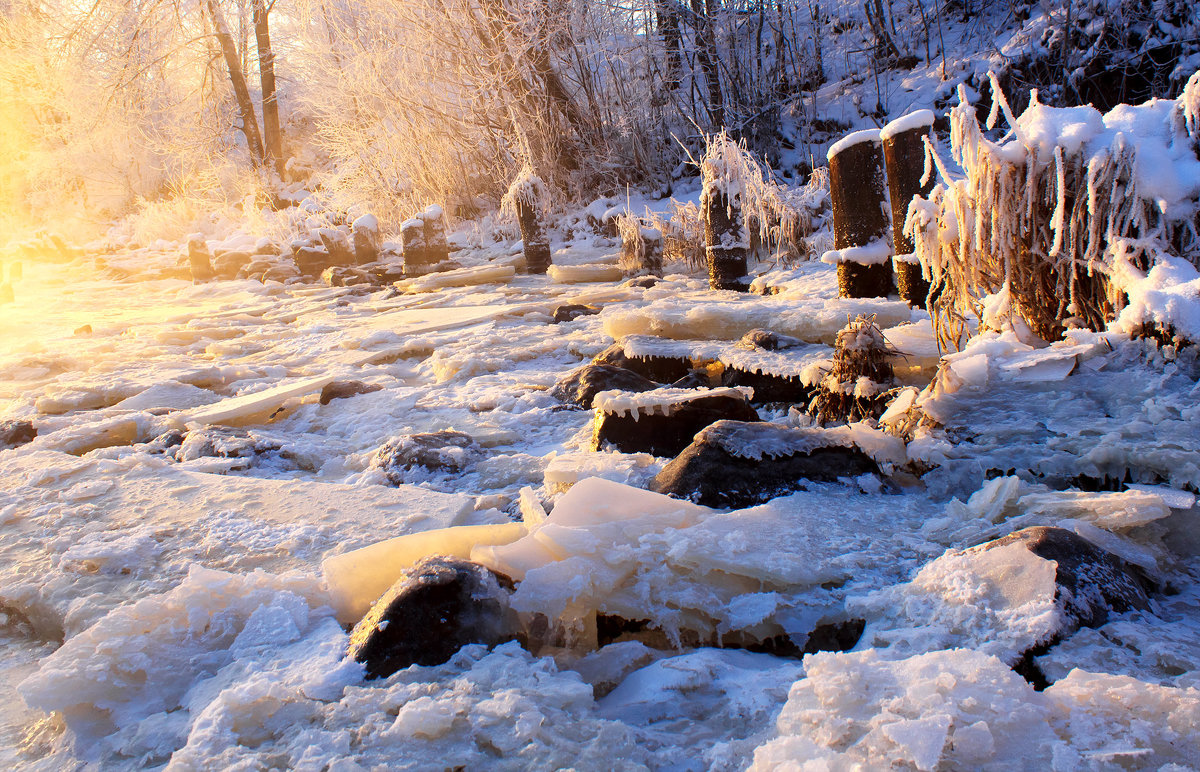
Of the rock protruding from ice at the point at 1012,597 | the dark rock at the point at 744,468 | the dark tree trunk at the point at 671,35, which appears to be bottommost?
the rock protruding from ice at the point at 1012,597

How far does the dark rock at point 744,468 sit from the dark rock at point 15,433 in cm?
293

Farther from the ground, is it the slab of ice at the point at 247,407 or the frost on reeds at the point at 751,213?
the frost on reeds at the point at 751,213

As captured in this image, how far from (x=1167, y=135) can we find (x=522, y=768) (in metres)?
2.53

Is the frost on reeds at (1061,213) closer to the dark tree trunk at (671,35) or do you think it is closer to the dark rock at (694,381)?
the dark rock at (694,381)

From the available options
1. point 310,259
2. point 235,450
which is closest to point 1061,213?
point 235,450

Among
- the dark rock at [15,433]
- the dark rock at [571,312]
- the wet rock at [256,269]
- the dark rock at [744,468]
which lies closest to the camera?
the dark rock at [744,468]

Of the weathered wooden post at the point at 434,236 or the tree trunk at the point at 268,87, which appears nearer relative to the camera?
the weathered wooden post at the point at 434,236

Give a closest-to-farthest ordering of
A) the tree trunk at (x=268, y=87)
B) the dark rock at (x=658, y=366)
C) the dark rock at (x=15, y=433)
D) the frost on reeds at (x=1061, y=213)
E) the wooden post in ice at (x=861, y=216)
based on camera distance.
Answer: the frost on reeds at (x=1061, y=213) → the dark rock at (x=15, y=433) → the dark rock at (x=658, y=366) → the wooden post in ice at (x=861, y=216) → the tree trunk at (x=268, y=87)

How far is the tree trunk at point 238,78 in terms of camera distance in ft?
60.0

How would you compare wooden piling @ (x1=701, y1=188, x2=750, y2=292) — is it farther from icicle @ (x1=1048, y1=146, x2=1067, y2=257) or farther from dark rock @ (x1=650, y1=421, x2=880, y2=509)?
dark rock @ (x1=650, y1=421, x2=880, y2=509)

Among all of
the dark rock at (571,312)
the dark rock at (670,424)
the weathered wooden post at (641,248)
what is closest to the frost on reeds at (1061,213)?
the dark rock at (670,424)

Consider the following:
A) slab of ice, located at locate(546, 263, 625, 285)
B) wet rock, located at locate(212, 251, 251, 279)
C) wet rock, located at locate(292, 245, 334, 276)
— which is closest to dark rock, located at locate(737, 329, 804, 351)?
slab of ice, located at locate(546, 263, 625, 285)

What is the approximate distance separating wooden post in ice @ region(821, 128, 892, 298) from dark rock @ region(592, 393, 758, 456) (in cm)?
181

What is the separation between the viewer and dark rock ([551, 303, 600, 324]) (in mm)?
5715
